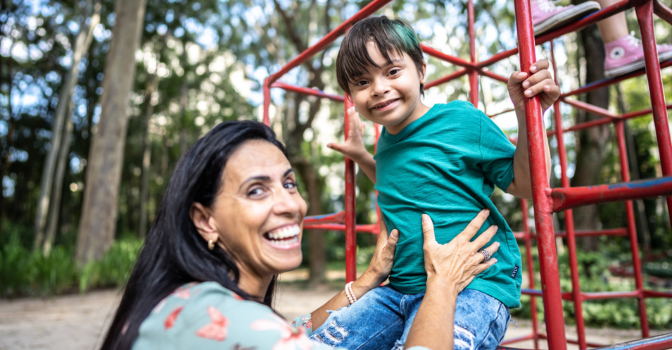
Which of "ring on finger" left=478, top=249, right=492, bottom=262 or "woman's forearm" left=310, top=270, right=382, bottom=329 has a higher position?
"ring on finger" left=478, top=249, right=492, bottom=262

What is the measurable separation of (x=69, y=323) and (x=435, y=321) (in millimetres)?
5398

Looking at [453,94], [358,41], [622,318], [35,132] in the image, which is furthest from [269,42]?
[35,132]

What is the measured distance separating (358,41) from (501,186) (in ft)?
1.90

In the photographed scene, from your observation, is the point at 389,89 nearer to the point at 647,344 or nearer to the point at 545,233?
the point at 545,233

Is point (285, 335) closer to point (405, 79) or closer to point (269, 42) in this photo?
point (405, 79)

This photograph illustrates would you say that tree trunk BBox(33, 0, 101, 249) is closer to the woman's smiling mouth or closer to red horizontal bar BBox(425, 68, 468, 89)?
red horizontal bar BBox(425, 68, 468, 89)

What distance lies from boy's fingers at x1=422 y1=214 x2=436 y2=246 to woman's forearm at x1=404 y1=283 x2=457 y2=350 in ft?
0.44

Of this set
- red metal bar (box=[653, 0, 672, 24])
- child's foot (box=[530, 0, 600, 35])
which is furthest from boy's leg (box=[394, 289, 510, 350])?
red metal bar (box=[653, 0, 672, 24])

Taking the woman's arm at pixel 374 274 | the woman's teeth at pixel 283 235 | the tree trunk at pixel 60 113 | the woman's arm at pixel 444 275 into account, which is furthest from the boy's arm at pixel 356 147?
the tree trunk at pixel 60 113

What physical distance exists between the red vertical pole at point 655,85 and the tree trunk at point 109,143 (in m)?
8.18

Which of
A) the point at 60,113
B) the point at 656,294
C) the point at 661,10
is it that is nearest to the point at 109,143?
the point at 60,113

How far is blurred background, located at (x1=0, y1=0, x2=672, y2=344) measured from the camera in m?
6.40

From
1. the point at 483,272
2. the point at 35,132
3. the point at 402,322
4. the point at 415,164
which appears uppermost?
the point at 35,132

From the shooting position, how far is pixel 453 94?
31.1 feet
